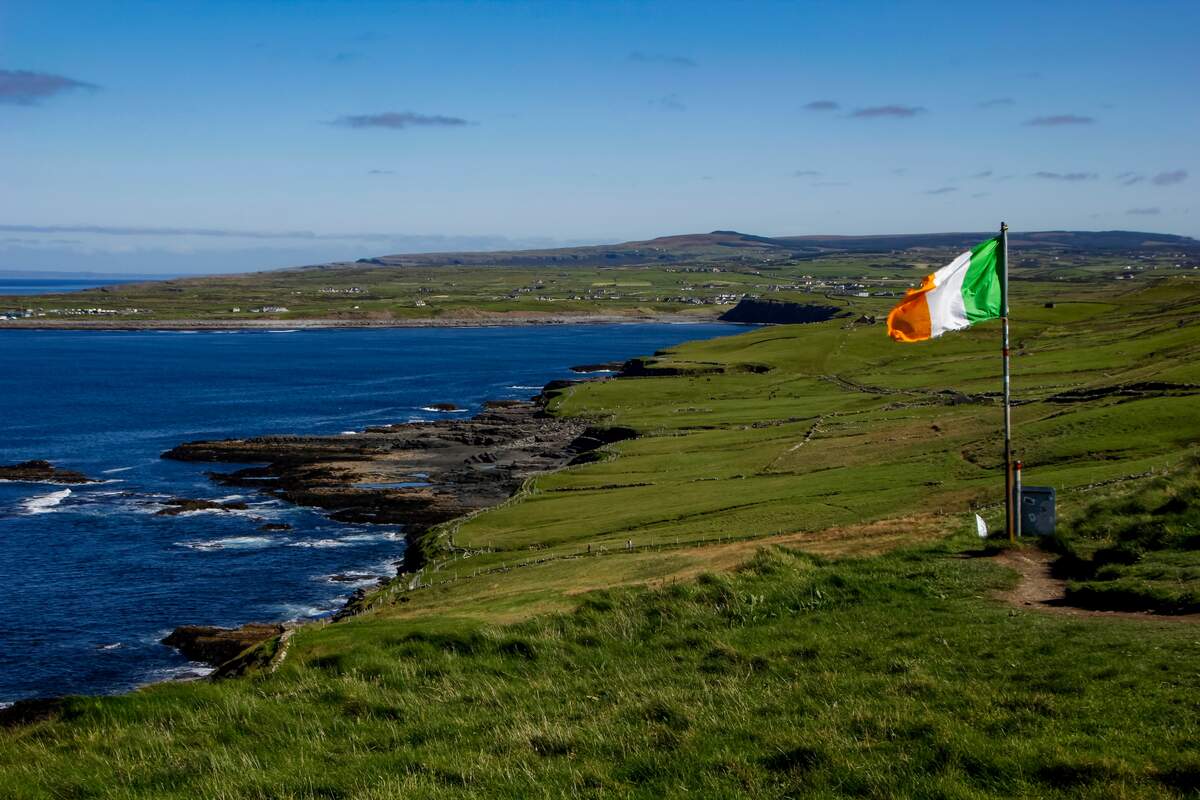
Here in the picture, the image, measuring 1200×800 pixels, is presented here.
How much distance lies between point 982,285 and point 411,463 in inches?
2796

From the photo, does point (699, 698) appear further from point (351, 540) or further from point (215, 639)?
point (351, 540)

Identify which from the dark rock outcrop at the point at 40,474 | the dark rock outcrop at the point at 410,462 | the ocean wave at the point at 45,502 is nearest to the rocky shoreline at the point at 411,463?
the dark rock outcrop at the point at 410,462

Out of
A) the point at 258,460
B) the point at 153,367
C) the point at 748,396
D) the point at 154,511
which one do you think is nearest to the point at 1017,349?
the point at 748,396

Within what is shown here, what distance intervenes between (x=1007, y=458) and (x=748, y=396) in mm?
85760

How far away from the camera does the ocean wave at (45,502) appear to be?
2955 inches

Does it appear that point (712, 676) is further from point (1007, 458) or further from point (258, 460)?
point (258, 460)

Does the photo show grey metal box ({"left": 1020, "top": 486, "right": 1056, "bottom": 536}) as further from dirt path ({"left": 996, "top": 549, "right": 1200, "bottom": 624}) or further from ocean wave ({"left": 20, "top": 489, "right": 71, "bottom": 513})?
ocean wave ({"left": 20, "top": 489, "right": 71, "bottom": 513})

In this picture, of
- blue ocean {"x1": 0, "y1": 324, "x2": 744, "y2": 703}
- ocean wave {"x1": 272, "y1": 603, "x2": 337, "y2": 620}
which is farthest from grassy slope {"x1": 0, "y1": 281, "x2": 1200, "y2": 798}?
blue ocean {"x1": 0, "y1": 324, "x2": 744, "y2": 703}

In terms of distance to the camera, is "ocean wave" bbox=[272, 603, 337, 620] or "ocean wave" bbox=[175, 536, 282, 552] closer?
"ocean wave" bbox=[272, 603, 337, 620]

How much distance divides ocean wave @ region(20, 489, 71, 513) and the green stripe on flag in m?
66.6

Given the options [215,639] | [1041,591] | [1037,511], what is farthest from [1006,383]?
[215,639]

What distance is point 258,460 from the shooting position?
9500cm

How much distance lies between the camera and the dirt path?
62.3ft

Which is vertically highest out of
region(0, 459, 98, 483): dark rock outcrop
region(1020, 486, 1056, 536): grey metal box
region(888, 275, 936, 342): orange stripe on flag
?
region(888, 275, 936, 342): orange stripe on flag
